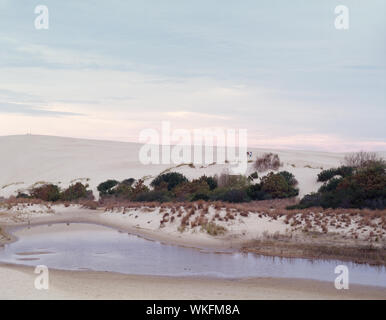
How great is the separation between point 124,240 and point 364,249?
873cm

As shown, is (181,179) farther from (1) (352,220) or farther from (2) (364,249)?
(2) (364,249)

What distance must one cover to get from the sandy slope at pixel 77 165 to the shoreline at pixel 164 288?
2011 cm

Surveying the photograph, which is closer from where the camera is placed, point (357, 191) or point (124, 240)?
point (124, 240)

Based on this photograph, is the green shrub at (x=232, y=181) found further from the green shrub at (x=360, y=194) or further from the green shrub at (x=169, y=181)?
the green shrub at (x=360, y=194)

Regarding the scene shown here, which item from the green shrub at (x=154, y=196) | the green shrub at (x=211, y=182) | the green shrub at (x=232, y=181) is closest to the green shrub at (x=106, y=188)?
the green shrub at (x=154, y=196)

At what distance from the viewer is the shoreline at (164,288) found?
34.8 ft

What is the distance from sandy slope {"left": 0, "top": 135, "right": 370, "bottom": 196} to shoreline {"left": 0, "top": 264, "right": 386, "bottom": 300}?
66.0ft

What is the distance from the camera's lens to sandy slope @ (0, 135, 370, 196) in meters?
43.2

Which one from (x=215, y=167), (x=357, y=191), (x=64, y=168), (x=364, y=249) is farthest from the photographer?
(x=64, y=168)

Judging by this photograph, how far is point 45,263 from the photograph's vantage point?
1467 cm

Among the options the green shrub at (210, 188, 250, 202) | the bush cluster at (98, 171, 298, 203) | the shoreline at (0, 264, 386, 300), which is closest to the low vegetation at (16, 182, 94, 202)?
the bush cluster at (98, 171, 298, 203)

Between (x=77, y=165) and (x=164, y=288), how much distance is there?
53.5 metres

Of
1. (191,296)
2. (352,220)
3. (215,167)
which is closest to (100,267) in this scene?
(191,296)
